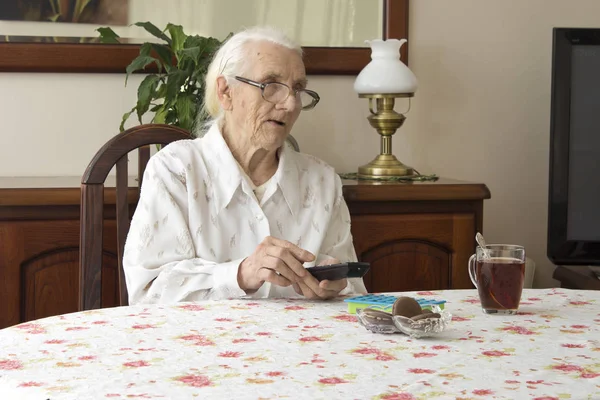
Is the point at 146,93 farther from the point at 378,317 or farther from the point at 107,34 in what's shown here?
the point at 378,317

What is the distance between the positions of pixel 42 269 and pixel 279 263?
87 cm

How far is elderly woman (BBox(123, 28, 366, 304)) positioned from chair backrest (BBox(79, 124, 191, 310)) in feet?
0.25

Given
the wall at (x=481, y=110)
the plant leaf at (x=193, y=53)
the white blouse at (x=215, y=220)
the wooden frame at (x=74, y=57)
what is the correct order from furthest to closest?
the wall at (x=481, y=110), the wooden frame at (x=74, y=57), the plant leaf at (x=193, y=53), the white blouse at (x=215, y=220)

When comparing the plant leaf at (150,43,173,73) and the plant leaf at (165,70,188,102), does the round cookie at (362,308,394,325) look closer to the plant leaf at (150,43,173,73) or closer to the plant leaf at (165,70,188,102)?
the plant leaf at (165,70,188,102)

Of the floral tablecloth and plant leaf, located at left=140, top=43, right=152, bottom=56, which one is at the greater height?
plant leaf, located at left=140, top=43, right=152, bottom=56

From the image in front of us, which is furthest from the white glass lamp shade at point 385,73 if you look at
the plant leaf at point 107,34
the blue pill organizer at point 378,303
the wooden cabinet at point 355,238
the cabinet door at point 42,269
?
the blue pill organizer at point 378,303

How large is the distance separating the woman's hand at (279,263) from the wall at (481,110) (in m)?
1.22

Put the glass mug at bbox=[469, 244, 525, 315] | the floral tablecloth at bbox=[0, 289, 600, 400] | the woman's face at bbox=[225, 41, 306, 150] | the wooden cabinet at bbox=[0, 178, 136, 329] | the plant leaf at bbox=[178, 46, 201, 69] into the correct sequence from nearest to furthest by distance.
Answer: the floral tablecloth at bbox=[0, 289, 600, 400]
the glass mug at bbox=[469, 244, 525, 315]
the woman's face at bbox=[225, 41, 306, 150]
the wooden cabinet at bbox=[0, 178, 136, 329]
the plant leaf at bbox=[178, 46, 201, 69]

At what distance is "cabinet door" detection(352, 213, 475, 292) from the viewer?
2449 mm

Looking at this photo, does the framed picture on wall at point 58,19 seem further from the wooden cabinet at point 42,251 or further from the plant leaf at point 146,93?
the wooden cabinet at point 42,251

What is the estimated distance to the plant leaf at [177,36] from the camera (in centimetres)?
248

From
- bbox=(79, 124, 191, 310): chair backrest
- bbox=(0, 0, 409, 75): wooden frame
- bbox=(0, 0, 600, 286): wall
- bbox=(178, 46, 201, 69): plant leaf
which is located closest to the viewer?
bbox=(79, 124, 191, 310): chair backrest

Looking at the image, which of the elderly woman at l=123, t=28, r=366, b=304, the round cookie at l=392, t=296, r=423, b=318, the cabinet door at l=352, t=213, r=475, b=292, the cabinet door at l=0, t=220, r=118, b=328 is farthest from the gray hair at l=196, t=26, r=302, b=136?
the round cookie at l=392, t=296, r=423, b=318

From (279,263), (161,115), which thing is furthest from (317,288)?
(161,115)
